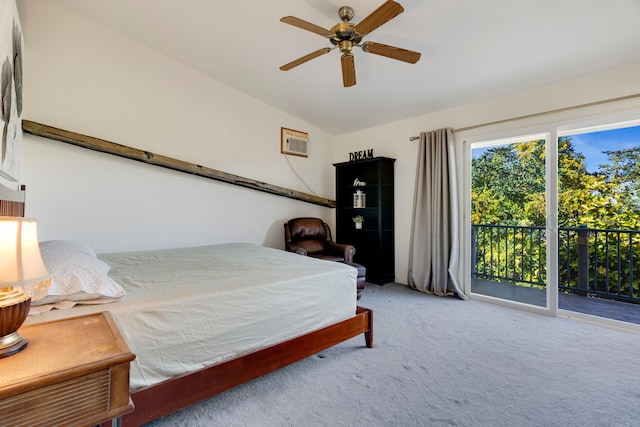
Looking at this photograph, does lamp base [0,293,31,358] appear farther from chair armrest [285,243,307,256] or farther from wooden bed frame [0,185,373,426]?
chair armrest [285,243,307,256]

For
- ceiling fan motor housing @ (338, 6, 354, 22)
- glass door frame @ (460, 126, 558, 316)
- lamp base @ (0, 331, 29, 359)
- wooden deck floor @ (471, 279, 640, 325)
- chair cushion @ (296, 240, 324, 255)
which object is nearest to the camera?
lamp base @ (0, 331, 29, 359)

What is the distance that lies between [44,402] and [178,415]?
3.05ft

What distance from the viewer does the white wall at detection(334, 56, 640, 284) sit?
275cm

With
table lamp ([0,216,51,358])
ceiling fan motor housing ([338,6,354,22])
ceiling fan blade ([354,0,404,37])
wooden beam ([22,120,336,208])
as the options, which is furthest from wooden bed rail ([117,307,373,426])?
wooden beam ([22,120,336,208])

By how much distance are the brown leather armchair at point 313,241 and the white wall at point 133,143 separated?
1.24ft

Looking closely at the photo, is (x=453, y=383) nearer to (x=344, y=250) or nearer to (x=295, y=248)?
(x=344, y=250)

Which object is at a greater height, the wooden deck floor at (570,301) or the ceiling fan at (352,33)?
the ceiling fan at (352,33)

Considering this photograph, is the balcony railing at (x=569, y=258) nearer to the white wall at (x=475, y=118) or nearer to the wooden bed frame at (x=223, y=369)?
the white wall at (x=475, y=118)

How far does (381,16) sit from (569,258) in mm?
3766

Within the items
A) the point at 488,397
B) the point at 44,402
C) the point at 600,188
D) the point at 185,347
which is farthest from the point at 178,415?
the point at 600,188

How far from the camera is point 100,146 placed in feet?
10.4

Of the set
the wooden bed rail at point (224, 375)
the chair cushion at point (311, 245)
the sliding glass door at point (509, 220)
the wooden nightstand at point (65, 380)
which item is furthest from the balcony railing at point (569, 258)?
the wooden nightstand at point (65, 380)

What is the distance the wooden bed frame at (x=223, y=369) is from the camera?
1372mm

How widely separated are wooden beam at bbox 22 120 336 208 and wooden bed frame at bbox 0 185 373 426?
0.82 m
